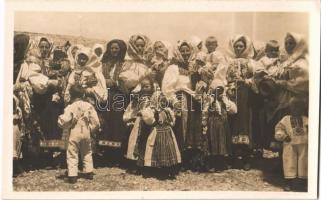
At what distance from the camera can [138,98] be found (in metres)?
1.86

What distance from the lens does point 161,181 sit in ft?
6.12

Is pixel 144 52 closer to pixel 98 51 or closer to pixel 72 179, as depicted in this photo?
pixel 98 51

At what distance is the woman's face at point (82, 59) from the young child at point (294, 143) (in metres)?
1.00

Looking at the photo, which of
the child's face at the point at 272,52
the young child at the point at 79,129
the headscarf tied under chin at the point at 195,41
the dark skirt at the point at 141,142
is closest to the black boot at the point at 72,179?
the young child at the point at 79,129

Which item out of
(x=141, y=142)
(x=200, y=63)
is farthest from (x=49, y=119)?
(x=200, y=63)

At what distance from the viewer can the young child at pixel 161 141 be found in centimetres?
186

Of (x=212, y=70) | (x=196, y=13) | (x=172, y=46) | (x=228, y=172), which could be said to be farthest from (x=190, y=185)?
(x=196, y=13)

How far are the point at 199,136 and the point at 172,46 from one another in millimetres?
467

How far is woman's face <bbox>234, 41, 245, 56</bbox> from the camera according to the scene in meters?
1.86

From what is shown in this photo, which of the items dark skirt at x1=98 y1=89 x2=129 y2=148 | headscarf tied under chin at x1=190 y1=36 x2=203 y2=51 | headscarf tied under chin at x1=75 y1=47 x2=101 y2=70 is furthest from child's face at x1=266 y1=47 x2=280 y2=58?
headscarf tied under chin at x1=75 y1=47 x2=101 y2=70

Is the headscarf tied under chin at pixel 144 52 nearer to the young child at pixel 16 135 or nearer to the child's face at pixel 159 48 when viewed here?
the child's face at pixel 159 48

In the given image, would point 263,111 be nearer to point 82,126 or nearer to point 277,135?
point 277,135

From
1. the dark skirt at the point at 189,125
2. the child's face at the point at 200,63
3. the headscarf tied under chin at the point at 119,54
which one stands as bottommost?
the dark skirt at the point at 189,125

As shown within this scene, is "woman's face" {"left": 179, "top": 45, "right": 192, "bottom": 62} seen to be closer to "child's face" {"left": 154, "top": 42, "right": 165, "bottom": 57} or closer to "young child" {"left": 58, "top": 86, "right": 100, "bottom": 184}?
"child's face" {"left": 154, "top": 42, "right": 165, "bottom": 57}
